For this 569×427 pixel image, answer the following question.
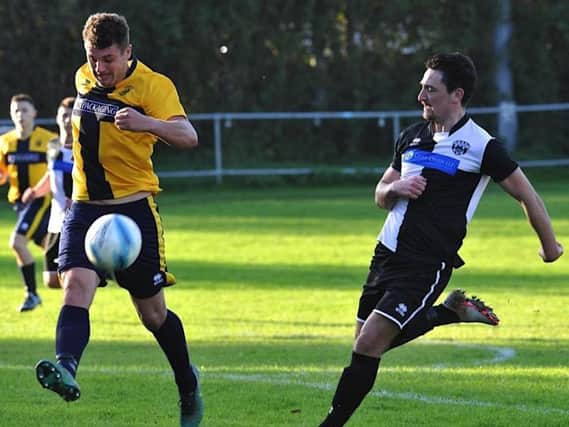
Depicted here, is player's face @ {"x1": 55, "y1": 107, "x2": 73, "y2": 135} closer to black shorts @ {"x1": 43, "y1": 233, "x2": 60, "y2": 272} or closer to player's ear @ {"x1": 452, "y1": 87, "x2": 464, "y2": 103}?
black shorts @ {"x1": 43, "y1": 233, "x2": 60, "y2": 272}

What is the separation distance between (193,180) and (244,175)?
1.19 m

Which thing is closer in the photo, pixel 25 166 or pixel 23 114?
pixel 23 114

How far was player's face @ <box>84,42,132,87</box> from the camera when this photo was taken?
7.10 meters

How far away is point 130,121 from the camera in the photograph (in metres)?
6.86

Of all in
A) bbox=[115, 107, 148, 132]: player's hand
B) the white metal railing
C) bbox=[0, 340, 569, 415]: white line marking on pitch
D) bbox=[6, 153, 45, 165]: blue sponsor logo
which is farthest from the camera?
the white metal railing

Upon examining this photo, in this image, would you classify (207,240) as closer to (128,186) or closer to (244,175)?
(244,175)

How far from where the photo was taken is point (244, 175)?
101 ft

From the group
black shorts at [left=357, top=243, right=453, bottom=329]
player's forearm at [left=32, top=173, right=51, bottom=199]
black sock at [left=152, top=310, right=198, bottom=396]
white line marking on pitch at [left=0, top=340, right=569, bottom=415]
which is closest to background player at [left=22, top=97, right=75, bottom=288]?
player's forearm at [left=32, top=173, right=51, bottom=199]

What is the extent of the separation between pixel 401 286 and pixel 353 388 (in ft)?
1.93

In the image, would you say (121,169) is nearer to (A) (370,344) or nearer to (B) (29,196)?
(A) (370,344)

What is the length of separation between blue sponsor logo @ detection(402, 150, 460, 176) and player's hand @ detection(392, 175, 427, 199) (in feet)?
0.37

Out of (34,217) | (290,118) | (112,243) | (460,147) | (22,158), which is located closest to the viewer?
(112,243)

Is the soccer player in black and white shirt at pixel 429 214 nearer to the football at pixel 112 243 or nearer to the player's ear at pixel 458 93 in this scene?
the player's ear at pixel 458 93

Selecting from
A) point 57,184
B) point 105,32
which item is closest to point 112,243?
point 105,32
